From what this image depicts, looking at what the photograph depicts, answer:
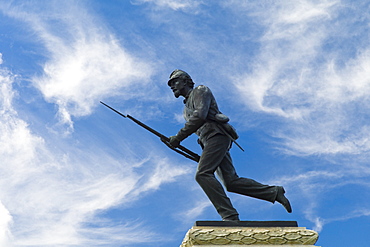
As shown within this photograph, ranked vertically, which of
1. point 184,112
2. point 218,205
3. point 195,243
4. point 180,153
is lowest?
point 195,243

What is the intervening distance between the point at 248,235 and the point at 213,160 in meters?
1.63

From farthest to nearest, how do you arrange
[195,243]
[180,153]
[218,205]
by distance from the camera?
[180,153], [218,205], [195,243]

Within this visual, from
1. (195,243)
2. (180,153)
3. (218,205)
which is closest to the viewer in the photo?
(195,243)

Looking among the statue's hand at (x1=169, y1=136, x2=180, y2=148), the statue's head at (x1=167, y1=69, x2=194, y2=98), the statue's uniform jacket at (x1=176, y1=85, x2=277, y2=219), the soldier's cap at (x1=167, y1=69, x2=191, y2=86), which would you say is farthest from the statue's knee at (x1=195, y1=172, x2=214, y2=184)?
the soldier's cap at (x1=167, y1=69, x2=191, y2=86)

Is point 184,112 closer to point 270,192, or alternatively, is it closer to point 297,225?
point 270,192

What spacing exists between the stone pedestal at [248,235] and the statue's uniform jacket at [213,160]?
1.72ft

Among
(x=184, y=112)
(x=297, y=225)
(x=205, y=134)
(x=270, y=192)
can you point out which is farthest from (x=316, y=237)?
(x=184, y=112)

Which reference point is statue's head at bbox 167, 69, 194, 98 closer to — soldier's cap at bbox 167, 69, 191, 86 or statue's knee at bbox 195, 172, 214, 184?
soldier's cap at bbox 167, 69, 191, 86

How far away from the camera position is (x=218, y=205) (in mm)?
9805

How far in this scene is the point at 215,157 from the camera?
10.1m

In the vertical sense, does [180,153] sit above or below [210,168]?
above

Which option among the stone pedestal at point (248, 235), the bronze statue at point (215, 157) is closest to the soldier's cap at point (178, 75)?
the bronze statue at point (215, 157)

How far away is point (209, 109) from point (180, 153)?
1083 mm

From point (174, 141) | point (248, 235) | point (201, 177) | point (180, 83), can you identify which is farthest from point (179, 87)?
point (248, 235)
